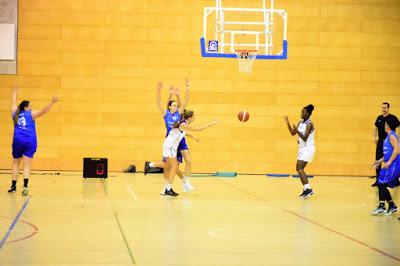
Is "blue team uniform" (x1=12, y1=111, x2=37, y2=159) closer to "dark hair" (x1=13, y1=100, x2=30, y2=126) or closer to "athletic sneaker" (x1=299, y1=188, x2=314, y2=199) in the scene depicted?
"dark hair" (x1=13, y1=100, x2=30, y2=126)

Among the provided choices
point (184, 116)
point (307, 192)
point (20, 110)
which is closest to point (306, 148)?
point (307, 192)

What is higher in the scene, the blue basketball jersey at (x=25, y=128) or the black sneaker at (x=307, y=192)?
the blue basketball jersey at (x=25, y=128)

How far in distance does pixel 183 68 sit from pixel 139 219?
37.1 ft

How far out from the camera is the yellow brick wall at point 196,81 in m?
22.2

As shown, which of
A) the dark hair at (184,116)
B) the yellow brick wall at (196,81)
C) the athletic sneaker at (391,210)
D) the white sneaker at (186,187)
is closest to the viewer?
the athletic sneaker at (391,210)

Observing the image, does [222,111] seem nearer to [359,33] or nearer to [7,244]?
[359,33]

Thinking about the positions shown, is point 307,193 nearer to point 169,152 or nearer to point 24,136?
point 169,152

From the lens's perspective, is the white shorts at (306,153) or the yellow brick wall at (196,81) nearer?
the white shorts at (306,153)

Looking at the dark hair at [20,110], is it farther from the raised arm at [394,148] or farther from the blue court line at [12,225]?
the raised arm at [394,148]

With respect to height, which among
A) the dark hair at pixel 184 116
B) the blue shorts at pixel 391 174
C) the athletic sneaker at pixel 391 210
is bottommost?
the athletic sneaker at pixel 391 210

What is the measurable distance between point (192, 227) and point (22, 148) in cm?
543

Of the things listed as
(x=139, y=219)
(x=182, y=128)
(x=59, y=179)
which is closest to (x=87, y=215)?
(x=139, y=219)

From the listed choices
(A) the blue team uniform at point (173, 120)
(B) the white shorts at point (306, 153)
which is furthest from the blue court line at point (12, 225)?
(B) the white shorts at point (306, 153)

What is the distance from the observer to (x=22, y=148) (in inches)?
594
